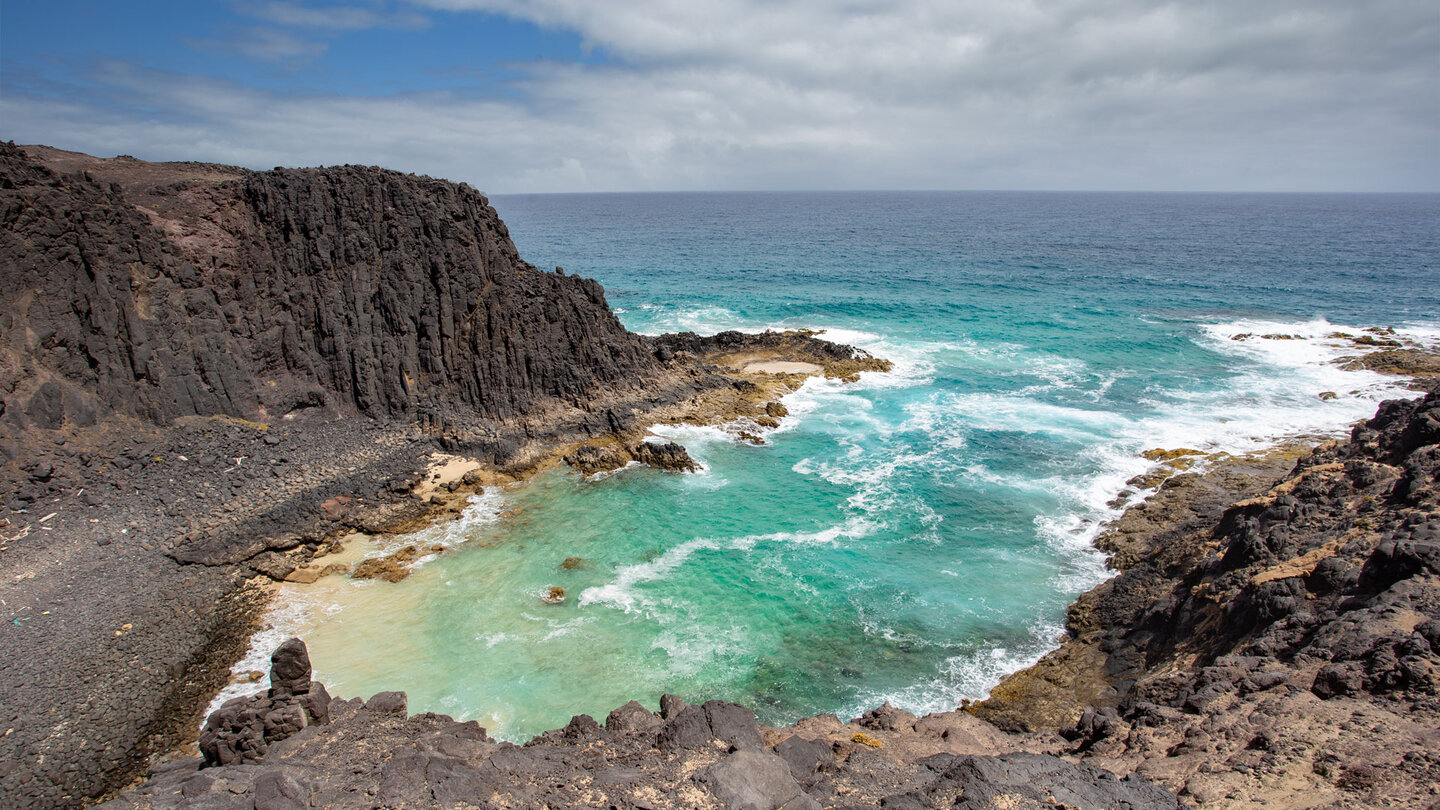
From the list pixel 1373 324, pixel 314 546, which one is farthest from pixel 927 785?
pixel 1373 324

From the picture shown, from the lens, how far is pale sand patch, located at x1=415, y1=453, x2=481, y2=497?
31234mm

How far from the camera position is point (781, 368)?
49406 millimetres

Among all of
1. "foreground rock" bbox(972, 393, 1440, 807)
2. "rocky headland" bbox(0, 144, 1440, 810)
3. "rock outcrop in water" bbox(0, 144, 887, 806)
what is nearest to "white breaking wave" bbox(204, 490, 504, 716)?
"rock outcrop in water" bbox(0, 144, 887, 806)

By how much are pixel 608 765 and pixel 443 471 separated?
2167 centimetres

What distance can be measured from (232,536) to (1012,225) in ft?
579

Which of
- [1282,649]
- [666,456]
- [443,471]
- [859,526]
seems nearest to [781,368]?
[666,456]

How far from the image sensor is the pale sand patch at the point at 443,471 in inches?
1230

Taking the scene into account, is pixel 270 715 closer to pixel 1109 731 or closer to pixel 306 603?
pixel 306 603

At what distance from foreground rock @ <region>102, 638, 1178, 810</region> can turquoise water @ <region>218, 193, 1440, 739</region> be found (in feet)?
11.3

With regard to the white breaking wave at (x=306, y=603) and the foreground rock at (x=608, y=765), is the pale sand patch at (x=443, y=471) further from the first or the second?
the foreground rock at (x=608, y=765)

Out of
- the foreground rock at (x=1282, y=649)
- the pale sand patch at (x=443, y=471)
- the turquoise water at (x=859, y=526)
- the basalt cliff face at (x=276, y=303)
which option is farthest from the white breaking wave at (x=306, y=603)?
the foreground rock at (x=1282, y=649)

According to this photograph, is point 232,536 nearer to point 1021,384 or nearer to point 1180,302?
point 1021,384

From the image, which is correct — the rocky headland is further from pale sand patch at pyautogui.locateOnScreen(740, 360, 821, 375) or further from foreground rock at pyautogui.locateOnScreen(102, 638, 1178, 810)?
pale sand patch at pyautogui.locateOnScreen(740, 360, 821, 375)

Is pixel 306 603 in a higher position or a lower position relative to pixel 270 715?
lower
